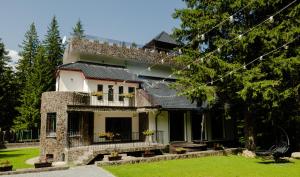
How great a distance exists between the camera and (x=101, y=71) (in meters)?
23.6

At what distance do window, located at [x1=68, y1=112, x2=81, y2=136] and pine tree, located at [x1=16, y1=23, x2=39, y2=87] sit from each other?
26.8 meters

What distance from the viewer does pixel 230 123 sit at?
87.5ft

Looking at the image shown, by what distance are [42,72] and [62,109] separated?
2435 cm

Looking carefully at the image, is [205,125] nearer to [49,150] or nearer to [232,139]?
[232,139]

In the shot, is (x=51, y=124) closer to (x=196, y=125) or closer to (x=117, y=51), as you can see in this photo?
(x=117, y=51)

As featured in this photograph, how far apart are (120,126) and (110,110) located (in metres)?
2.49

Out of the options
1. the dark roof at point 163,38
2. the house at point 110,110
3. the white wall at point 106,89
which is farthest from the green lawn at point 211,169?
the dark roof at point 163,38

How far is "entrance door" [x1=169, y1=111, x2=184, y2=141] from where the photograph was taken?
22.8 meters

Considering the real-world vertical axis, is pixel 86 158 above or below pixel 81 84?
below

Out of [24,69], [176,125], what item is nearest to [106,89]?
[176,125]

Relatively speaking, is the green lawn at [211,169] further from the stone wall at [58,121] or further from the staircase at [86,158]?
the stone wall at [58,121]

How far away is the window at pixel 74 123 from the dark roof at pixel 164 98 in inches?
220

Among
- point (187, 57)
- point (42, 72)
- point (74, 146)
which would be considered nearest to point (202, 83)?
point (187, 57)

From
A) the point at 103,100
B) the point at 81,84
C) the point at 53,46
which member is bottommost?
the point at 103,100
